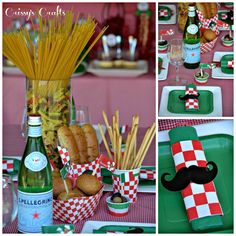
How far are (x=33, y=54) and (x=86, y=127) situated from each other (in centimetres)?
23

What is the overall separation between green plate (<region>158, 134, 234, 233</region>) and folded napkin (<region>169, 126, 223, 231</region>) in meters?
0.01

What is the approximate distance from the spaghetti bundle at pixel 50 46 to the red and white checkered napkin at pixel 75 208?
1.08ft

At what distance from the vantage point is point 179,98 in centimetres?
140

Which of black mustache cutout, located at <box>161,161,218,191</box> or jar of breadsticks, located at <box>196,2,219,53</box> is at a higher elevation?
jar of breadsticks, located at <box>196,2,219,53</box>

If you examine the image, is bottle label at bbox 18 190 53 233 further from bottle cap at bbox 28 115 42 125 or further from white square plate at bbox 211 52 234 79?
white square plate at bbox 211 52 234 79

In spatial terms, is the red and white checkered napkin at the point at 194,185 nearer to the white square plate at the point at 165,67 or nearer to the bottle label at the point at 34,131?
the white square plate at the point at 165,67

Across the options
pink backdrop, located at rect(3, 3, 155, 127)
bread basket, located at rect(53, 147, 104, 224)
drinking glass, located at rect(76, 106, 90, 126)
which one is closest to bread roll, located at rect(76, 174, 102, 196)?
bread basket, located at rect(53, 147, 104, 224)

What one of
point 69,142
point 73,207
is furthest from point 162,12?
point 73,207

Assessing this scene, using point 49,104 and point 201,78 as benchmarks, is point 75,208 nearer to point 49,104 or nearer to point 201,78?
point 49,104

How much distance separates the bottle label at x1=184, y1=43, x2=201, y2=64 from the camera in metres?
1.44

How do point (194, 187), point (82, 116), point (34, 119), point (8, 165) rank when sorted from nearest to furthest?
point (34, 119) < point (194, 187) < point (8, 165) < point (82, 116)

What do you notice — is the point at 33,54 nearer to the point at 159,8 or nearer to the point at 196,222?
the point at 159,8

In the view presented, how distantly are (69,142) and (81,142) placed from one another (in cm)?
5

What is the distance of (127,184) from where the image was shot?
4.66 feet
